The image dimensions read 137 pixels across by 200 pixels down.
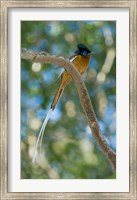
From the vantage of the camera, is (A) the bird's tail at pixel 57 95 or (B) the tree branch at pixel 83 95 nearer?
(B) the tree branch at pixel 83 95

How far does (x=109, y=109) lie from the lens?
12.6 ft

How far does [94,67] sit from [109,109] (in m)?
0.36

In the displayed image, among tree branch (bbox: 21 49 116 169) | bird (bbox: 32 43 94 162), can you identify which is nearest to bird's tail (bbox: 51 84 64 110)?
bird (bbox: 32 43 94 162)

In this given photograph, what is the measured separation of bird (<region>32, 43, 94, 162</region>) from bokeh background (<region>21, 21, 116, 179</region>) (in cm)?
3

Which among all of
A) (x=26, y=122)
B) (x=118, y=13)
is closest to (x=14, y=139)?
(x=26, y=122)

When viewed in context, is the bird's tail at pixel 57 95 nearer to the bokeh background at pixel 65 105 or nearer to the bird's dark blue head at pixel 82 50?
the bokeh background at pixel 65 105

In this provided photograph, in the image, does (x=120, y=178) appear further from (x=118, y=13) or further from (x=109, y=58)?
(x=118, y=13)

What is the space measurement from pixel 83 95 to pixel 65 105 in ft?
0.62

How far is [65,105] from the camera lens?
3959mm

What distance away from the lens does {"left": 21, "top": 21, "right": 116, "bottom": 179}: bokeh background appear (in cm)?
381

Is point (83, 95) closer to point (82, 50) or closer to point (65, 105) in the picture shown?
point (65, 105)

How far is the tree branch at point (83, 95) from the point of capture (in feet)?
12.4

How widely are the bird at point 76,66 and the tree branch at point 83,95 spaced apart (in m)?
0.08

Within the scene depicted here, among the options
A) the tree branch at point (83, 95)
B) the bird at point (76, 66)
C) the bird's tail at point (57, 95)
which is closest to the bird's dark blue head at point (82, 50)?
the bird at point (76, 66)
